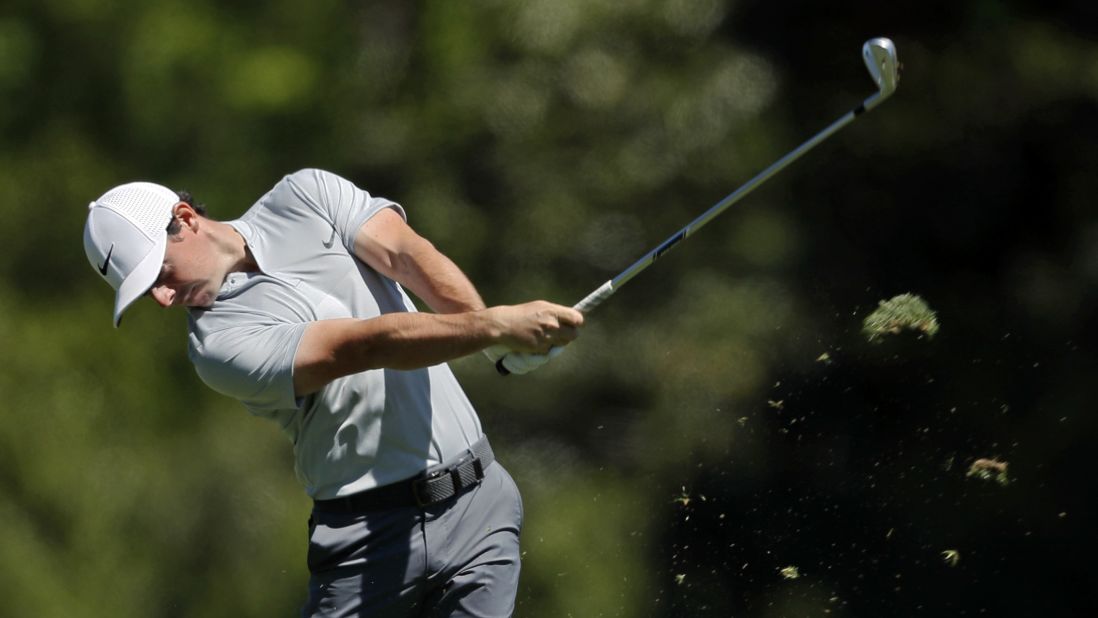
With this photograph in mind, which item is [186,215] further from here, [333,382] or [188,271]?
[333,382]

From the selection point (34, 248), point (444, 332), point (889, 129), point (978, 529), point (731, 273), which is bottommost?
point (978, 529)

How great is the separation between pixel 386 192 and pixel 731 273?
55.6 inches

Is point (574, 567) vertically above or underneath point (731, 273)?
underneath

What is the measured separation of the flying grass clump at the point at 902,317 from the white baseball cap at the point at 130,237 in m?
2.20

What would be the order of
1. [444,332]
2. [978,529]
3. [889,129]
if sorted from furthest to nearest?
1. [889,129]
2. [978,529]
3. [444,332]

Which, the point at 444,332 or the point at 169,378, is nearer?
the point at 444,332

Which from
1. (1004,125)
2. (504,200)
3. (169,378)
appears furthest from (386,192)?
(1004,125)

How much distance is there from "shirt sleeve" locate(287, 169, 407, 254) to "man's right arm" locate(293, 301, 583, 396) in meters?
0.33

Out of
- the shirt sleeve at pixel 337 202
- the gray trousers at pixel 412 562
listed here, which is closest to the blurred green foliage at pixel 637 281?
the gray trousers at pixel 412 562

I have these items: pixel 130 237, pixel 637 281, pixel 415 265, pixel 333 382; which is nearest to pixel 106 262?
pixel 130 237

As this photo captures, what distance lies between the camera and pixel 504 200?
528 centimetres

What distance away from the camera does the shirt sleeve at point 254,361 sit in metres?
2.61

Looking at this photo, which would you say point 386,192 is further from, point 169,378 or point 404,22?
point 169,378

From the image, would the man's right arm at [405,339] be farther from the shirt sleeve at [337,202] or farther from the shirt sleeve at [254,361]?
the shirt sleeve at [337,202]
